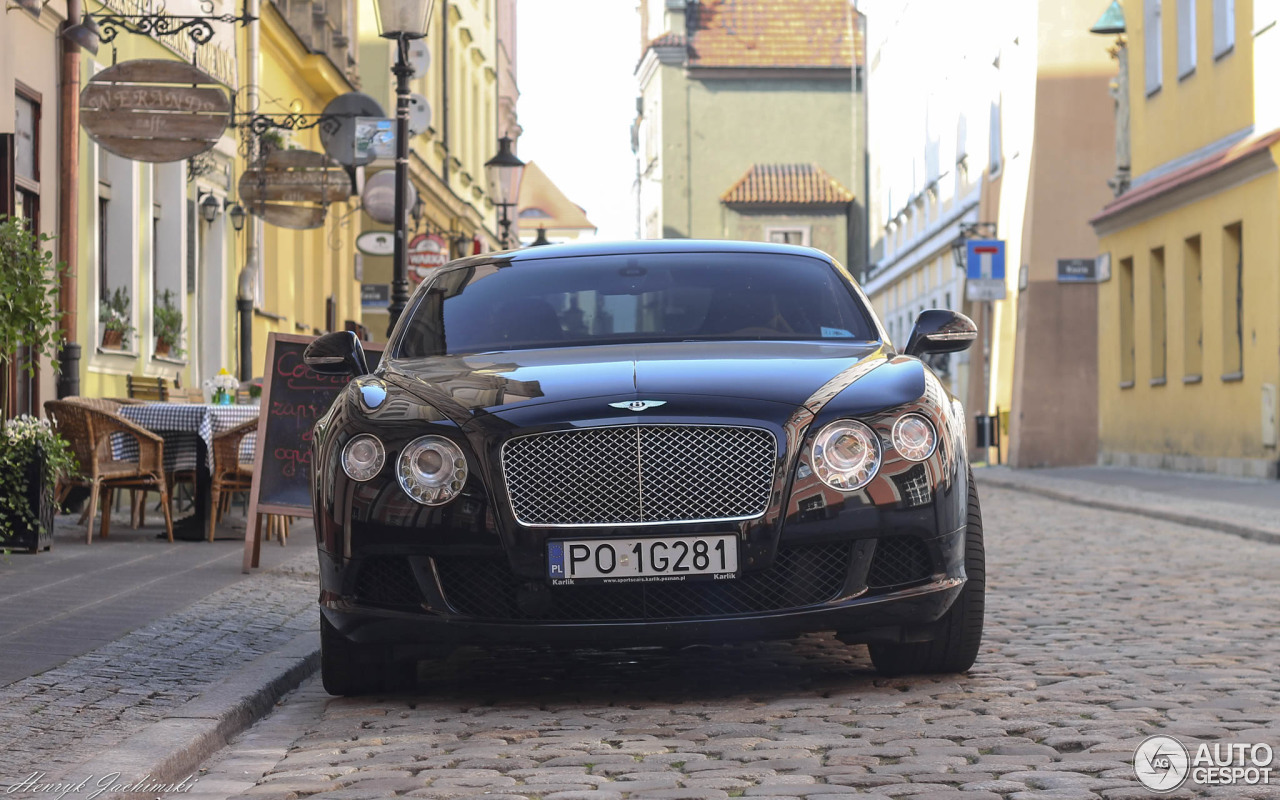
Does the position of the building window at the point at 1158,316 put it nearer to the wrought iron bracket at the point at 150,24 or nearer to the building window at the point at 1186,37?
the building window at the point at 1186,37

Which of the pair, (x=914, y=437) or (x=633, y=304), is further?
(x=633, y=304)

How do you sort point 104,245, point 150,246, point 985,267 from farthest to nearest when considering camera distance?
point 985,267 < point 150,246 < point 104,245

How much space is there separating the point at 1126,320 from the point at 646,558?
26596 millimetres

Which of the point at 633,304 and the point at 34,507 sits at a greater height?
the point at 633,304

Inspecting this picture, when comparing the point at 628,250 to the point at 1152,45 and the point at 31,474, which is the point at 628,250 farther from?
the point at 1152,45

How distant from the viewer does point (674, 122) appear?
70.7m

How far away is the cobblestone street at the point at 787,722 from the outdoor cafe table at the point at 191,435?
5595mm

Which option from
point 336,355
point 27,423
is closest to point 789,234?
point 27,423

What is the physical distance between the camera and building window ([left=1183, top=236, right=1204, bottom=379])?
27562mm

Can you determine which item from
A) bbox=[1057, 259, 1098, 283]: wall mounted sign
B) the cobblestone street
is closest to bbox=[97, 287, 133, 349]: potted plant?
the cobblestone street

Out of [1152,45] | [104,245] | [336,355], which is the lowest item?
[336,355]

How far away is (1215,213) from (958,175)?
17.0 metres

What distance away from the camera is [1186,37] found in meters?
27.9

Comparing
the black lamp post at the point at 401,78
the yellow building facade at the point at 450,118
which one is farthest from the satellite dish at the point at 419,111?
the black lamp post at the point at 401,78
